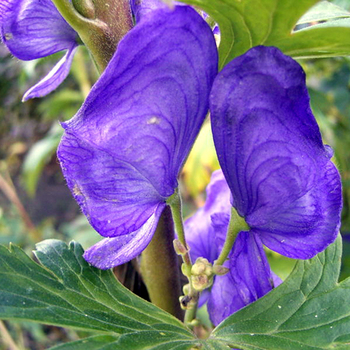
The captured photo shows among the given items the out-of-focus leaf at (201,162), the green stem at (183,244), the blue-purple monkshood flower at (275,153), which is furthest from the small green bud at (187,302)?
the out-of-focus leaf at (201,162)

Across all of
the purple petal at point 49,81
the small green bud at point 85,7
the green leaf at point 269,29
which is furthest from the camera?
the purple petal at point 49,81

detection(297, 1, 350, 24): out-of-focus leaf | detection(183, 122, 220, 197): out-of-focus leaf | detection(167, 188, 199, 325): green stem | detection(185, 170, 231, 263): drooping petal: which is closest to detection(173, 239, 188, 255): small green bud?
detection(167, 188, 199, 325): green stem

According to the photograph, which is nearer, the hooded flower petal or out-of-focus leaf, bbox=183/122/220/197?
the hooded flower petal

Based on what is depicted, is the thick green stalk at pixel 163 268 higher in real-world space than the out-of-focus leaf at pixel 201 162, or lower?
higher

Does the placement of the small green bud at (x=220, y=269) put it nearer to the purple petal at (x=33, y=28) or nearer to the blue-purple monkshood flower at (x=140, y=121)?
the blue-purple monkshood flower at (x=140, y=121)

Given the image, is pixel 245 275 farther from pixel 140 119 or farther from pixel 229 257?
pixel 140 119

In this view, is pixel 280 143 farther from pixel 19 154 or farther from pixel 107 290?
pixel 19 154

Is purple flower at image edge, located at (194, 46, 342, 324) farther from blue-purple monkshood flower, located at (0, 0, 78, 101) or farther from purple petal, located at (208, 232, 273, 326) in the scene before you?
blue-purple monkshood flower, located at (0, 0, 78, 101)

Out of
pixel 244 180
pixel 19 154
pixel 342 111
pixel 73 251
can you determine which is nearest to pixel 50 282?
pixel 73 251
